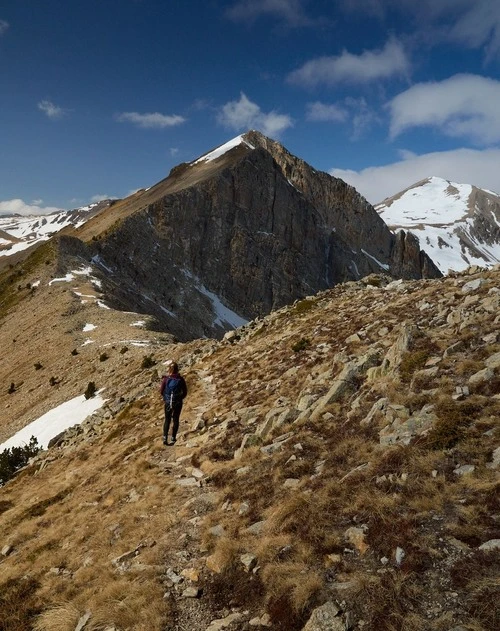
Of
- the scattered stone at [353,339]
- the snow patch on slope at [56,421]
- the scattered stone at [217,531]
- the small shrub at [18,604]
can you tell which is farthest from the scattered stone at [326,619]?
the snow patch on slope at [56,421]

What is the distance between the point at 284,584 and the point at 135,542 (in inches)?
187

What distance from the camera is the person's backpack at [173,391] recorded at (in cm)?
1699

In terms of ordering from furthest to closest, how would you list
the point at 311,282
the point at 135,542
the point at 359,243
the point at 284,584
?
1. the point at 359,243
2. the point at 311,282
3. the point at 135,542
4. the point at 284,584

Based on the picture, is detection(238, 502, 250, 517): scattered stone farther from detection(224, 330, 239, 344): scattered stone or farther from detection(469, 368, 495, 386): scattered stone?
detection(224, 330, 239, 344): scattered stone

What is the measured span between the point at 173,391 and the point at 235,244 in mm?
112164

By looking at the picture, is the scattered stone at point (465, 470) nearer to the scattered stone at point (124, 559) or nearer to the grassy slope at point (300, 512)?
the grassy slope at point (300, 512)

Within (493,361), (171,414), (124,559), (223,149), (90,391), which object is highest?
(223,149)

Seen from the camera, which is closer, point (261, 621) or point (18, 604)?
point (261, 621)

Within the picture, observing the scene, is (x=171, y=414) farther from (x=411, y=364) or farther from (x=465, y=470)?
(x=465, y=470)

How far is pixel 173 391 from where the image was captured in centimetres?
1703

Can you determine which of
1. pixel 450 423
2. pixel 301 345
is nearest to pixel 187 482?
pixel 450 423

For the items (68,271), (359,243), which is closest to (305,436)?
(68,271)

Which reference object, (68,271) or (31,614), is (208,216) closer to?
(68,271)

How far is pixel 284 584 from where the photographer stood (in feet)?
24.3
